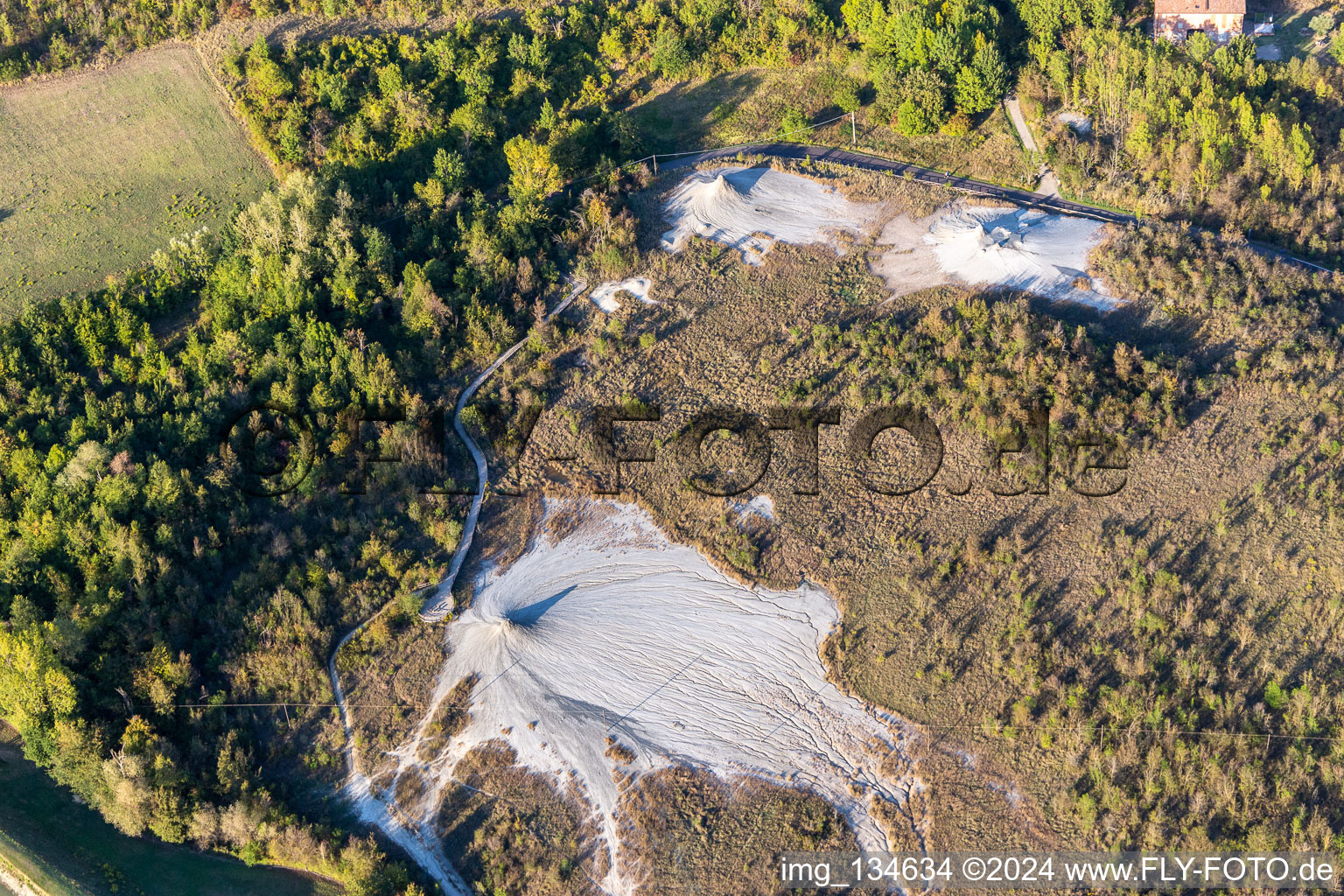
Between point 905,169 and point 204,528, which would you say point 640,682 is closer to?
point 204,528

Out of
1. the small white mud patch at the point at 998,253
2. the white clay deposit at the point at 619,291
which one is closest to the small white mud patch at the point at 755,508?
the white clay deposit at the point at 619,291

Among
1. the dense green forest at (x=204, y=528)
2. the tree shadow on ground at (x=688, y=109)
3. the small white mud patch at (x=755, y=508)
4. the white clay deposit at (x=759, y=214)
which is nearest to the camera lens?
the dense green forest at (x=204, y=528)

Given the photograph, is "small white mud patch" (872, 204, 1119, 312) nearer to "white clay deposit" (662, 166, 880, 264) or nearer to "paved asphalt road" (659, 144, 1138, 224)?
"paved asphalt road" (659, 144, 1138, 224)

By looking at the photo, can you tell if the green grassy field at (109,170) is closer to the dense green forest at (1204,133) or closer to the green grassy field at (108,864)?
the green grassy field at (108,864)

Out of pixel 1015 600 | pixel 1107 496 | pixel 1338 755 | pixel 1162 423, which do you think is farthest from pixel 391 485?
pixel 1338 755

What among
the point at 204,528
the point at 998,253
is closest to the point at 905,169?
the point at 998,253

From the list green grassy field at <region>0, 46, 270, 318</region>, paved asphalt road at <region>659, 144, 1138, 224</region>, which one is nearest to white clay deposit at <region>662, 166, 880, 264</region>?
paved asphalt road at <region>659, 144, 1138, 224</region>
